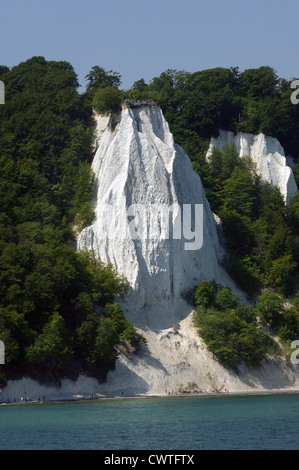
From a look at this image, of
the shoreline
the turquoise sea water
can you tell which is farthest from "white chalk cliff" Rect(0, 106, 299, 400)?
the turquoise sea water

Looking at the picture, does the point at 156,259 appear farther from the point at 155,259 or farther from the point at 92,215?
the point at 92,215

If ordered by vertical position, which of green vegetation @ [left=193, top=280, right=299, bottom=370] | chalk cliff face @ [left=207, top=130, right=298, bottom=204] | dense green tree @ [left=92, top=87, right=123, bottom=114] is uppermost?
dense green tree @ [left=92, top=87, right=123, bottom=114]

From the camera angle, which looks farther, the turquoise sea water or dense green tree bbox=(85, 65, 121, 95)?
dense green tree bbox=(85, 65, 121, 95)

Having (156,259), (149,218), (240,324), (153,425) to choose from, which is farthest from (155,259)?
(153,425)

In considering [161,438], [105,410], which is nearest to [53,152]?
[105,410]

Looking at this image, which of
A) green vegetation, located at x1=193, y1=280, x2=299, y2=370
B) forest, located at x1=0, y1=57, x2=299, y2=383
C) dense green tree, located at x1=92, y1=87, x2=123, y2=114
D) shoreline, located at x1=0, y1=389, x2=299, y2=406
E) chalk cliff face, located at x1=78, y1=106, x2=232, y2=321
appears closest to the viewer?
shoreline, located at x1=0, y1=389, x2=299, y2=406

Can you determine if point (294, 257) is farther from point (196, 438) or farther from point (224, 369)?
point (196, 438)

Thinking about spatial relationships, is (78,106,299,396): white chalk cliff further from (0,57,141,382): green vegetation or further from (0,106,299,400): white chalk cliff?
(0,57,141,382): green vegetation

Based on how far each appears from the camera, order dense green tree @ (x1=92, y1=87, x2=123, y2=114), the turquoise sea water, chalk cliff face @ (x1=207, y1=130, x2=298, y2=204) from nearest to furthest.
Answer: the turquoise sea water → dense green tree @ (x1=92, y1=87, x2=123, y2=114) → chalk cliff face @ (x1=207, y1=130, x2=298, y2=204)
